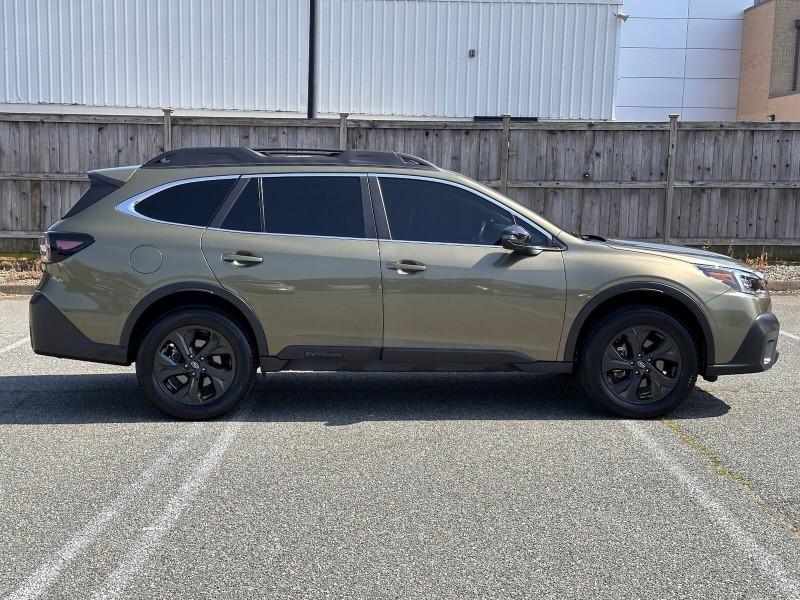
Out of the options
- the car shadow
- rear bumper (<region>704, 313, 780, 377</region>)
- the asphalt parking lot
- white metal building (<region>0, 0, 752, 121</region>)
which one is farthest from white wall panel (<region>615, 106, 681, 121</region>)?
rear bumper (<region>704, 313, 780, 377</region>)

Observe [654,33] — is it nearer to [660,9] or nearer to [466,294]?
[660,9]

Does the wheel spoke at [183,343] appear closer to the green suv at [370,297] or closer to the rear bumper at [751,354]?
the green suv at [370,297]

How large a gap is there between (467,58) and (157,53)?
6.36 meters

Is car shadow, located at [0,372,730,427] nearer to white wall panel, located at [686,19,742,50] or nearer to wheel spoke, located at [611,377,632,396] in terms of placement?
wheel spoke, located at [611,377,632,396]

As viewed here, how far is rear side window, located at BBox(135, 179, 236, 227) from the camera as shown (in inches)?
249

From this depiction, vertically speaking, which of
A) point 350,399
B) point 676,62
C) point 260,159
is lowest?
point 350,399

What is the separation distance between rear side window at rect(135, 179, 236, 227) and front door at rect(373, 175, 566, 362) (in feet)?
4.00

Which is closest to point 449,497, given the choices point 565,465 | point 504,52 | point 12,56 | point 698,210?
point 565,465

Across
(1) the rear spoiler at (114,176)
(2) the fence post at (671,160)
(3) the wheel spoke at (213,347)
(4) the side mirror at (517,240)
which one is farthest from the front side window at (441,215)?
(2) the fence post at (671,160)

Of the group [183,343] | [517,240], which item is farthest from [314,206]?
[517,240]

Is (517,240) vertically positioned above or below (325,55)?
below

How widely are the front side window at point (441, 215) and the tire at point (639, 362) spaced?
2.59ft

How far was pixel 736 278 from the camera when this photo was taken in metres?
6.34

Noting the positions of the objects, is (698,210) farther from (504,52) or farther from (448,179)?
(448,179)
